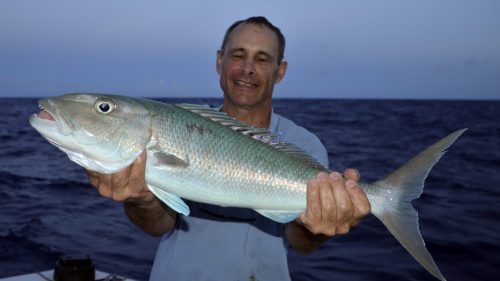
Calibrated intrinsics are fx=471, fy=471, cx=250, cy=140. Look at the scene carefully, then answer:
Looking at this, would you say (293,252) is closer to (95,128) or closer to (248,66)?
(248,66)

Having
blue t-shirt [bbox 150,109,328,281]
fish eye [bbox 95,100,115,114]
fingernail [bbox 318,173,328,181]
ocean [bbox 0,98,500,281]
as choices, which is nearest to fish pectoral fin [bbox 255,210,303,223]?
fingernail [bbox 318,173,328,181]

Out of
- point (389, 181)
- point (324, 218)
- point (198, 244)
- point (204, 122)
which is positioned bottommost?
point (198, 244)

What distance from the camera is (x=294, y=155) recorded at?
12.8ft

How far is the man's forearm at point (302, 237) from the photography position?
4.39 m

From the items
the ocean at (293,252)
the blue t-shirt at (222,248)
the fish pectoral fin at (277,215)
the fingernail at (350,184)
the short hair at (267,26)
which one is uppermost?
the short hair at (267,26)

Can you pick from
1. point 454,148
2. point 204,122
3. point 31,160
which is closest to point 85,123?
point 204,122

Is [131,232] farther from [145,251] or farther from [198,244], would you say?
[198,244]

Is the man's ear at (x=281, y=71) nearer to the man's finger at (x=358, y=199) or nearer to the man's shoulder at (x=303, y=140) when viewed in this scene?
the man's shoulder at (x=303, y=140)

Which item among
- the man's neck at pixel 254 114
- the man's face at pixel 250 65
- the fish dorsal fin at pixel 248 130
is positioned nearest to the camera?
the fish dorsal fin at pixel 248 130

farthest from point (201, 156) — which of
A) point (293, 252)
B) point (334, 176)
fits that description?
point (293, 252)

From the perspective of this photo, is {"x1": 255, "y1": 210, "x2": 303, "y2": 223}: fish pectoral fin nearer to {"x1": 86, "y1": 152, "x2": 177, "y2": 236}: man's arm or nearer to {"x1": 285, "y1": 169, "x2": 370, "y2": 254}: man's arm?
{"x1": 285, "y1": 169, "x2": 370, "y2": 254}: man's arm

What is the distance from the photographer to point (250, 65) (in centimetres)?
530

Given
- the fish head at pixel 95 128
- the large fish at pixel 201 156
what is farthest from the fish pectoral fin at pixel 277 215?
the fish head at pixel 95 128

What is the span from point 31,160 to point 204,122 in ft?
72.9
